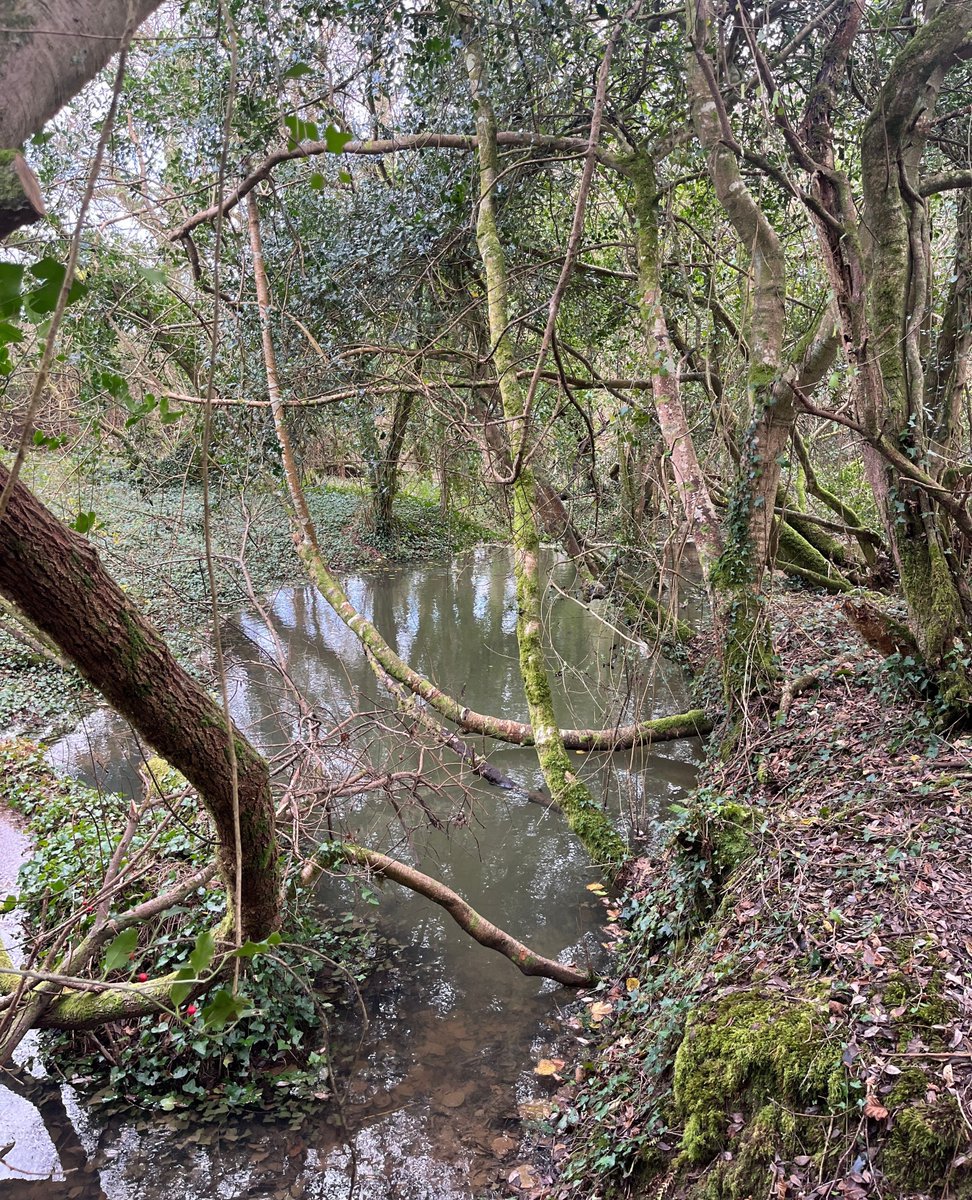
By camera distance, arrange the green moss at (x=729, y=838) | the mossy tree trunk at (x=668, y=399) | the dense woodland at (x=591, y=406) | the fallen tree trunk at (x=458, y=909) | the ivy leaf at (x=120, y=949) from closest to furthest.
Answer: the ivy leaf at (x=120, y=949)
the dense woodland at (x=591, y=406)
the green moss at (x=729, y=838)
the fallen tree trunk at (x=458, y=909)
the mossy tree trunk at (x=668, y=399)

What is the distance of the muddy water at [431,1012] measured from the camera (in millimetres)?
3762

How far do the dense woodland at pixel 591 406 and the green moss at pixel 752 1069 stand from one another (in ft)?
0.05

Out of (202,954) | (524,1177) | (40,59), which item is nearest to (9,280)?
(40,59)

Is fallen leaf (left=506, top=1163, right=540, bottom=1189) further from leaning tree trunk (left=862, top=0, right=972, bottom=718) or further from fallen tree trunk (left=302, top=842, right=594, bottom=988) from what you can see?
leaning tree trunk (left=862, top=0, right=972, bottom=718)

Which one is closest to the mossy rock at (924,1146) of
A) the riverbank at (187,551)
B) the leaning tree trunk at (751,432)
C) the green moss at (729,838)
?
the green moss at (729,838)

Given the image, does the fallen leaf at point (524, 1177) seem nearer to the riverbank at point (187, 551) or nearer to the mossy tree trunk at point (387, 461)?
the riverbank at point (187, 551)

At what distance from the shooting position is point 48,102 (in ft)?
3.51

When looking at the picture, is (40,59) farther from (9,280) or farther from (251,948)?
(251,948)

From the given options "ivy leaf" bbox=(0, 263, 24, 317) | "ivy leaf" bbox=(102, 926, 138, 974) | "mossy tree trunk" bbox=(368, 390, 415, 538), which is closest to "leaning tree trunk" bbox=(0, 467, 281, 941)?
"ivy leaf" bbox=(102, 926, 138, 974)

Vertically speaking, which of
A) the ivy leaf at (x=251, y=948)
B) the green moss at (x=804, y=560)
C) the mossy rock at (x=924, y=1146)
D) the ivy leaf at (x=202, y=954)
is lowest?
the mossy rock at (x=924, y=1146)

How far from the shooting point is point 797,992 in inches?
114

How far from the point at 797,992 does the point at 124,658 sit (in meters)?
2.78

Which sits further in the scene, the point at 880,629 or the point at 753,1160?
the point at 880,629

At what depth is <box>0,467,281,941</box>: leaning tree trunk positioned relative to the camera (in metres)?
2.13
